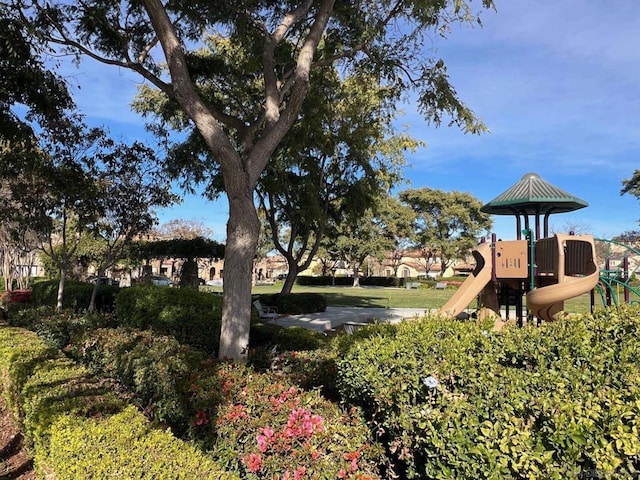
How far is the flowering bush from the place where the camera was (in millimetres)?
2740

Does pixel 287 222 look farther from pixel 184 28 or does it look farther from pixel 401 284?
pixel 401 284

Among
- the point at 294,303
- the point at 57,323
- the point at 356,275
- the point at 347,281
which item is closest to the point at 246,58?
the point at 57,323

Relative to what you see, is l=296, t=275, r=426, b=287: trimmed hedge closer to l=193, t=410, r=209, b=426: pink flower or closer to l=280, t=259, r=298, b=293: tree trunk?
l=280, t=259, r=298, b=293: tree trunk

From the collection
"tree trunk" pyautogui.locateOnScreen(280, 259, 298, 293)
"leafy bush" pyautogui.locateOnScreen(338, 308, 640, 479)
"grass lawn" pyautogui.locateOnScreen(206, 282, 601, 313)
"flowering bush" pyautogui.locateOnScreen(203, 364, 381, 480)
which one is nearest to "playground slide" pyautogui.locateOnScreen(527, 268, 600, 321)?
"leafy bush" pyautogui.locateOnScreen(338, 308, 640, 479)

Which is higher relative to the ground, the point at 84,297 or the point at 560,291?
the point at 560,291

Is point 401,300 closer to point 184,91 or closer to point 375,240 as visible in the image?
point 375,240

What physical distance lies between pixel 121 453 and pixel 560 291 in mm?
7656

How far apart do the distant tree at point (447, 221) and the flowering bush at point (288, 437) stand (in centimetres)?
4340

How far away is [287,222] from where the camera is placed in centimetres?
1738

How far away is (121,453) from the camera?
8.81 feet

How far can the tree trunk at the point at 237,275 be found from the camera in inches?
210

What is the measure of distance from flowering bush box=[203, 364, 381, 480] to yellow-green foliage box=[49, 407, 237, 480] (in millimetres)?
312

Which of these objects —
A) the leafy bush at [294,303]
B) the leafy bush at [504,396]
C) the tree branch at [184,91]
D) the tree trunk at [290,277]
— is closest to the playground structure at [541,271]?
the leafy bush at [504,396]

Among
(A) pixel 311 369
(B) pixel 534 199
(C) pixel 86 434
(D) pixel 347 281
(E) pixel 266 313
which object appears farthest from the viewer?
(D) pixel 347 281
